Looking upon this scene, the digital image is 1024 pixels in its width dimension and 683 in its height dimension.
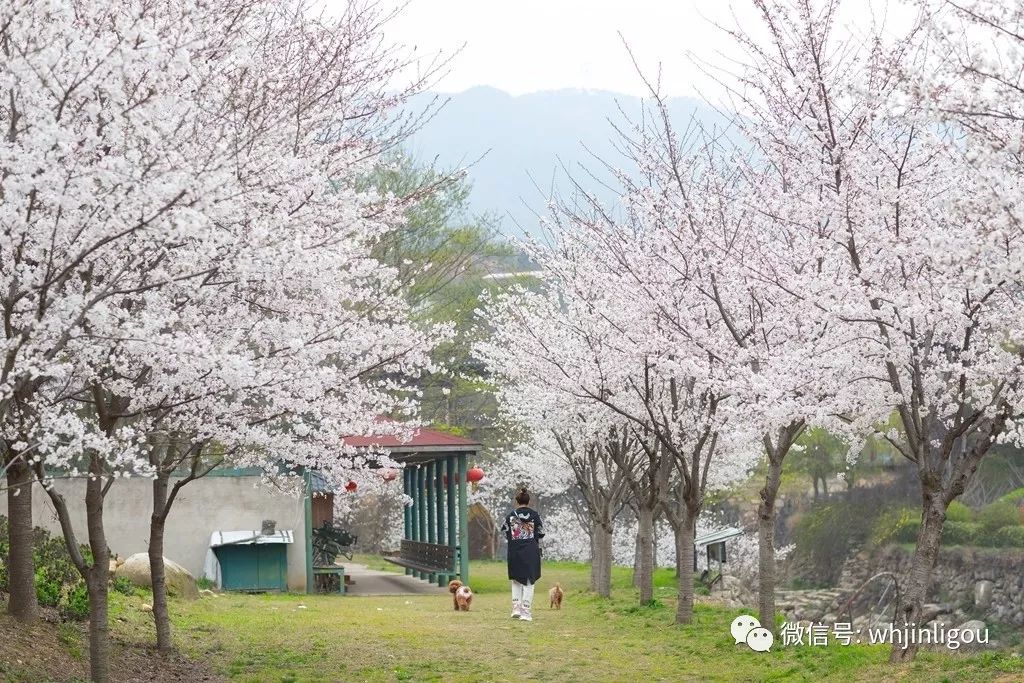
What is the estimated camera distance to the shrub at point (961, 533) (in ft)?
78.7

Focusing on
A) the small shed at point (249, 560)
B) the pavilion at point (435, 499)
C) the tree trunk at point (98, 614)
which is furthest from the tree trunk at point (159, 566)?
the small shed at point (249, 560)

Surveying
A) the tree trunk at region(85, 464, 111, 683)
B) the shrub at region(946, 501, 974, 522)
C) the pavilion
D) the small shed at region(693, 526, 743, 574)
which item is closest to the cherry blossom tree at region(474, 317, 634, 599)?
the pavilion

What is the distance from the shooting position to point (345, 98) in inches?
361

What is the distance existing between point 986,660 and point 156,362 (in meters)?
5.59

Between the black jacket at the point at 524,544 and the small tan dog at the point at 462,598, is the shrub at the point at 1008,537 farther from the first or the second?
the black jacket at the point at 524,544

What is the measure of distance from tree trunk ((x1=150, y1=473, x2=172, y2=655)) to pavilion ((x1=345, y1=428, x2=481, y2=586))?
8.03 metres

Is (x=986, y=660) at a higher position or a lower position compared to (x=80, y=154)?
lower

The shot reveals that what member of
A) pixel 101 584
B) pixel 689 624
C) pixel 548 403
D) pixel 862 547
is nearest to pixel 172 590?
pixel 548 403

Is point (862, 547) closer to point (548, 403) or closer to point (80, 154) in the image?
point (548, 403)

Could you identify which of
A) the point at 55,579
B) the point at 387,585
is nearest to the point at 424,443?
the point at 387,585

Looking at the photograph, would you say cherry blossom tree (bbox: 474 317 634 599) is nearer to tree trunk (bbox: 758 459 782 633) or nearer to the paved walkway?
the paved walkway

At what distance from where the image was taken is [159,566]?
30.5ft

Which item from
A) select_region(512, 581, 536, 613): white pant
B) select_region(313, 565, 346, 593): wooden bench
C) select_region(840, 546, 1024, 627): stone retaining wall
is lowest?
select_region(840, 546, 1024, 627): stone retaining wall

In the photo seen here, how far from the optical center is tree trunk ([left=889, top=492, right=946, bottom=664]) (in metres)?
7.95
